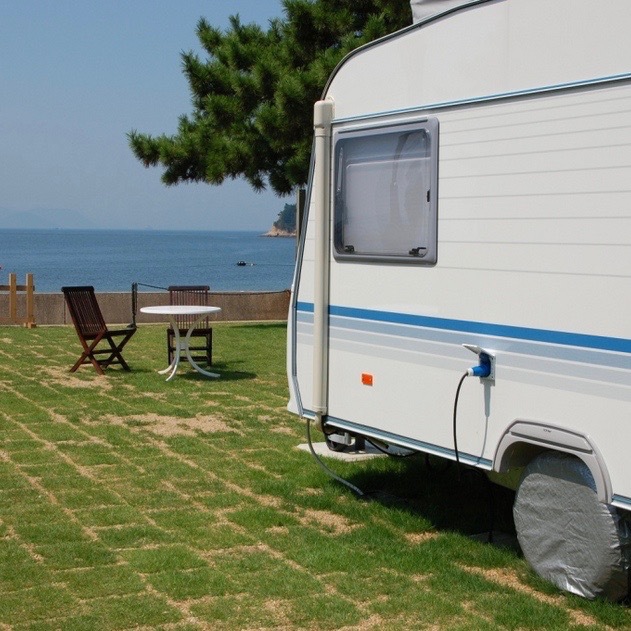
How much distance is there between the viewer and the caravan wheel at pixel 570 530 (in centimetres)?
471

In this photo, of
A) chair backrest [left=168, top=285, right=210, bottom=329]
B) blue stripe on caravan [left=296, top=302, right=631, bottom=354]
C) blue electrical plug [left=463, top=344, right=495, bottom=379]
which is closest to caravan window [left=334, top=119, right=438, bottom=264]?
blue stripe on caravan [left=296, top=302, right=631, bottom=354]

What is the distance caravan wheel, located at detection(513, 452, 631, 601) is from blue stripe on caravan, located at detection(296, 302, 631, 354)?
565 mm

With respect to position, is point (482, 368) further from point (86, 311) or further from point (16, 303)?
point (16, 303)

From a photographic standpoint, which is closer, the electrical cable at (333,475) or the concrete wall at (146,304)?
the electrical cable at (333,475)

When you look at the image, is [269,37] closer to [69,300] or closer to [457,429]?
[69,300]

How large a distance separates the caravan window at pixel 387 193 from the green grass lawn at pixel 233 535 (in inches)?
59.7

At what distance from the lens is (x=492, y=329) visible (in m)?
5.16

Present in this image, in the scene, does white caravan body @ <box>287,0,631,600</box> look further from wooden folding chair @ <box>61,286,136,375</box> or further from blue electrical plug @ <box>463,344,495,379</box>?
wooden folding chair @ <box>61,286,136,375</box>

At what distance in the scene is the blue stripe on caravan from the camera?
14.9 feet

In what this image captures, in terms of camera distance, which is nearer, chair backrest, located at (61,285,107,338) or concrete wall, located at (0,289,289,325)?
chair backrest, located at (61,285,107,338)

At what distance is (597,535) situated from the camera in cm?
477

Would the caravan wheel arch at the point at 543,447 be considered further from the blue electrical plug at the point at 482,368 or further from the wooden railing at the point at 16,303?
the wooden railing at the point at 16,303

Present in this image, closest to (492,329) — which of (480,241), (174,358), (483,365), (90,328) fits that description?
(483,365)

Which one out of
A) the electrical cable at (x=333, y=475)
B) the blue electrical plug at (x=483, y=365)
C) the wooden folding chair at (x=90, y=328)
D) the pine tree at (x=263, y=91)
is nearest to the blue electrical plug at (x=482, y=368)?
the blue electrical plug at (x=483, y=365)
